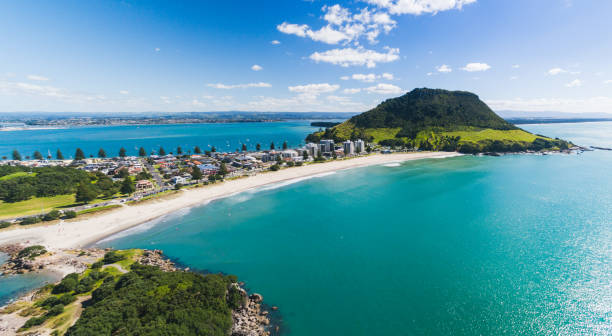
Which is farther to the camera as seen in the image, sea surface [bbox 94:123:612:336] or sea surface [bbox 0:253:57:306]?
sea surface [bbox 0:253:57:306]

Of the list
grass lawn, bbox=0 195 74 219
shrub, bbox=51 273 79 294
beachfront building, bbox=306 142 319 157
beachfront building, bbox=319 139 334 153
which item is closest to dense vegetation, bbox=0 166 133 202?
grass lawn, bbox=0 195 74 219

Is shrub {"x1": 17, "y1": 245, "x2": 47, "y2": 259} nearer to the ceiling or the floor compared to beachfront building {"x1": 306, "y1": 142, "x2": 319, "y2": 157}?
nearer to the floor

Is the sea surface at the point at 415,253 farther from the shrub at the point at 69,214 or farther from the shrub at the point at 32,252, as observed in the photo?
the shrub at the point at 69,214

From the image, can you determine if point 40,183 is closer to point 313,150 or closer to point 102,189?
point 102,189

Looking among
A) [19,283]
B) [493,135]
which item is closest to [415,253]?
[19,283]

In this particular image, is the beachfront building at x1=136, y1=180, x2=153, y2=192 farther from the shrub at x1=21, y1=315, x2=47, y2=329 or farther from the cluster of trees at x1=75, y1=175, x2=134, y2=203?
the shrub at x1=21, y1=315, x2=47, y2=329
